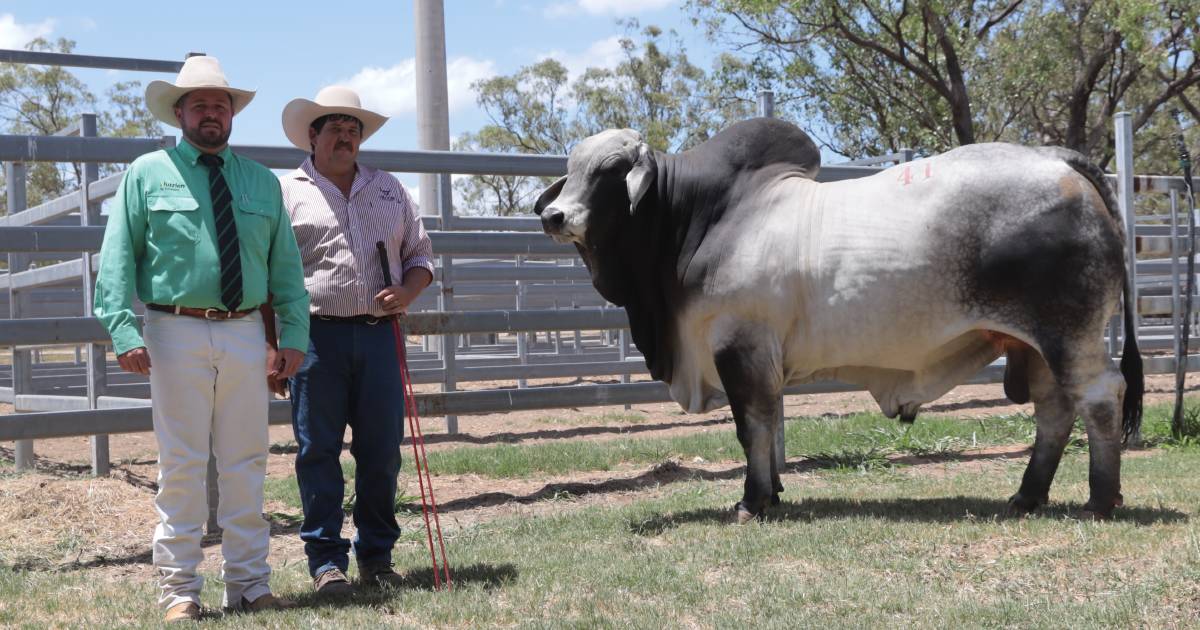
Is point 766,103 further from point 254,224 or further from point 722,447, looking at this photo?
point 254,224

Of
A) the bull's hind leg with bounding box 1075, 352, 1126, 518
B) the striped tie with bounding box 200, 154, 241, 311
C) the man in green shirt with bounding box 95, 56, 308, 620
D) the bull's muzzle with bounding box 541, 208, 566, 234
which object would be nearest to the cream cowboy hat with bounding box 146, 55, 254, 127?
the man in green shirt with bounding box 95, 56, 308, 620

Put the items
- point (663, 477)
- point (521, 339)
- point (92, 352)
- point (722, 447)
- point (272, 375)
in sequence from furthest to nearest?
point (521, 339)
point (722, 447)
point (663, 477)
point (92, 352)
point (272, 375)

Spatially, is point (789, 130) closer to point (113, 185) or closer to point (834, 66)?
point (113, 185)

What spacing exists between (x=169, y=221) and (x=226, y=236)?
209 mm

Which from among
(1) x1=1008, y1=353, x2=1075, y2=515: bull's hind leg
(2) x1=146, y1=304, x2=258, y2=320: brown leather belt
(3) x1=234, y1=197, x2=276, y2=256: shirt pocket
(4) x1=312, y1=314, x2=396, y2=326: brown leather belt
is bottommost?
(1) x1=1008, y1=353, x2=1075, y2=515: bull's hind leg

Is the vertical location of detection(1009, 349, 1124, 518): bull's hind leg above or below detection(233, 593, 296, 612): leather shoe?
above

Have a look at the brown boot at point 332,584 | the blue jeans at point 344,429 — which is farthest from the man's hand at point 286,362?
the brown boot at point 332,584

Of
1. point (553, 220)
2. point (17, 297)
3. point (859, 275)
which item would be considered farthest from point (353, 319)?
point (17, 297)

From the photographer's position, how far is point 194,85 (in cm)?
435

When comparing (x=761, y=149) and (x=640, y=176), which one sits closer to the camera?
(x=640, y=176)

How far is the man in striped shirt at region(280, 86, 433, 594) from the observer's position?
4.83m

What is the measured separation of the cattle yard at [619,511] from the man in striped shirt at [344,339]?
0.86 feet

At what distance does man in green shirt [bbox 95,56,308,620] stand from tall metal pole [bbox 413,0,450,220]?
22.7 m

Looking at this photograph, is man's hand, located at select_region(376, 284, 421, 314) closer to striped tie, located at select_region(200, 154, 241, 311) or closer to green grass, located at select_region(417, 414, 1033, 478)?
striped tie, located at select_region(200, 154, 241, 311)
